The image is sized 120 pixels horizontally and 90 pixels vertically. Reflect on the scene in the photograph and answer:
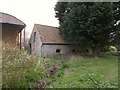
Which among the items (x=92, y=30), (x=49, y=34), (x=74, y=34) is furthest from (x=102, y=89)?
(x=49, y=34)

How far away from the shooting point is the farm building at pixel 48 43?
73.5 ft

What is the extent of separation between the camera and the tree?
673 inches

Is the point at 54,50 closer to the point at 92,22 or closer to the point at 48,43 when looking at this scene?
the point at 48,43

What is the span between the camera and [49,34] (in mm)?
23734

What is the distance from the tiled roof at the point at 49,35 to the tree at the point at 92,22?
415cm

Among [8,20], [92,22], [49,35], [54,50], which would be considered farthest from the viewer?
[49,35]

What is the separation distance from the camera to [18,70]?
28.8ft

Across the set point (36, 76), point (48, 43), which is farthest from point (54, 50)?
point (36, 76)

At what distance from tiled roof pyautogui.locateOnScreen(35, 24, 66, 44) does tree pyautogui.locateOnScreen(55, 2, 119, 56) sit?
13.6 ft

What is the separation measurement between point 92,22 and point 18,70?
9850 millimetres

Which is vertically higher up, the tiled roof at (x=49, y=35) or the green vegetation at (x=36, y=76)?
the tiled roof at (x=49, y=35)

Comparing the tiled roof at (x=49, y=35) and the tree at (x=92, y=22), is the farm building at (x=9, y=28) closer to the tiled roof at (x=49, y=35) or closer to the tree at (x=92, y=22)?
the tree at (x=92, y=22)

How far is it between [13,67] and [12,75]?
0.31 metres

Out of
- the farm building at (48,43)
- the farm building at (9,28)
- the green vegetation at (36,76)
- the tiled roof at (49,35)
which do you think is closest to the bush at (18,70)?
the green vegetation at (36,76)
